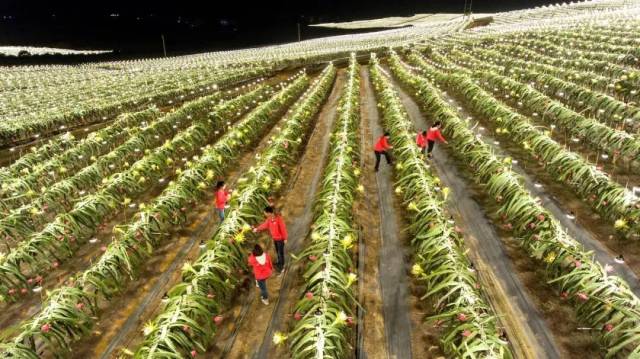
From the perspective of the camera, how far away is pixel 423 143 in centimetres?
1326

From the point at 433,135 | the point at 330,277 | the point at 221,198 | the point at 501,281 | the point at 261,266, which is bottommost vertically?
the point at 501,281

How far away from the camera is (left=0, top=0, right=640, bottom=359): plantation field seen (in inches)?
249

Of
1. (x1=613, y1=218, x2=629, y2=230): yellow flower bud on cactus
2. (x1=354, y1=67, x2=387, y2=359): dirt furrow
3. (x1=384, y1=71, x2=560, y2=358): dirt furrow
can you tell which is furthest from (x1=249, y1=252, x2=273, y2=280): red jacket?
(x1=613, y1=218, x2=629, y2=230): yellow flower bud on cactus

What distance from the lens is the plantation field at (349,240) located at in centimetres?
634

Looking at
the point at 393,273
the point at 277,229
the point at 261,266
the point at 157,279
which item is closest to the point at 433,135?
the point at 393,273

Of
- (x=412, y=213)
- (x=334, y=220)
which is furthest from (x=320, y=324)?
(x=412, y=213)

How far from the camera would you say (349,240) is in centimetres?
750

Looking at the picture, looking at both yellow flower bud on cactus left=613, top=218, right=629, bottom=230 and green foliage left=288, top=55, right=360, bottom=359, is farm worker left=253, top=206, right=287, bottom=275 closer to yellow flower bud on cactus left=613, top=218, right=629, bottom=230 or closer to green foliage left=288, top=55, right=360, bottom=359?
green foliage left=288, top=55, right=360, bottom=359

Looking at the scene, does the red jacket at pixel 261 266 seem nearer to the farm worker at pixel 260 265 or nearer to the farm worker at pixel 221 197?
the farm worker at pixel 260 265

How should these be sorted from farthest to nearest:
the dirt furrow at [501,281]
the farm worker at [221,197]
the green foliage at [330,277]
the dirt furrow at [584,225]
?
the farm worker at [221,197] < the dirt furrow at [584,225] < the dirt furrow at [501,281] < the green foliage at [330,277]

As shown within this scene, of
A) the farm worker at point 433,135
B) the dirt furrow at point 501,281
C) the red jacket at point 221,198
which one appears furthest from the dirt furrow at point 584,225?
the red jacket at point 221,198

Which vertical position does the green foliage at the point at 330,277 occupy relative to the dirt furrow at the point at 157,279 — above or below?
above

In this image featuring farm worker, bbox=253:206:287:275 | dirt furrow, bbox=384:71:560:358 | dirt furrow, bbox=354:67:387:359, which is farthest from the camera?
farm worker, bbox=253:206:287:275

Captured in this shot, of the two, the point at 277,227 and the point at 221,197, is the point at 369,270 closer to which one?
the point at 277,227
